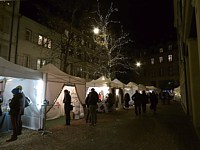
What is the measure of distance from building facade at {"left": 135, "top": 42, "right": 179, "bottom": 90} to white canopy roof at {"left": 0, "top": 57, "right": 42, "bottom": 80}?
50.5 metres

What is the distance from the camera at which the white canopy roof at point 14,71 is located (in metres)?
7.47

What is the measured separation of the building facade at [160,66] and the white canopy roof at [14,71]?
50.5 m

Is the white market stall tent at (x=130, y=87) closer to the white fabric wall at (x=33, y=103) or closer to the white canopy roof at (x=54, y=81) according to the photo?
the white canopy roof at (x=54, y=81)

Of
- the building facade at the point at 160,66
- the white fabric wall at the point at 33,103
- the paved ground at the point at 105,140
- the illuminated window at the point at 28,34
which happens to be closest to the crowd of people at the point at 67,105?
the paved ground at the point at 105,140

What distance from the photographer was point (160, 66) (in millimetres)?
61719

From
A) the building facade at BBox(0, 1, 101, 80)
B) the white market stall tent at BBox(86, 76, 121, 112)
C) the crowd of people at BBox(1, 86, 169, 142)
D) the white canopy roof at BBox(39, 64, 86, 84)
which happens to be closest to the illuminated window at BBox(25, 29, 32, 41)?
the building facade at BBox(0, 1, 101, 80)

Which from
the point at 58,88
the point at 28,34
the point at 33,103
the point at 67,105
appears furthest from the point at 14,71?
the point at 28,34

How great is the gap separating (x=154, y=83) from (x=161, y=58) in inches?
317

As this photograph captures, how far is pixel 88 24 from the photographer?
22.1m

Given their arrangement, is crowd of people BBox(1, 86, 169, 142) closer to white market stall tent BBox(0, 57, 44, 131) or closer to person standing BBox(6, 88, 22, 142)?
person standing BBox(6, 88, 22, 142)

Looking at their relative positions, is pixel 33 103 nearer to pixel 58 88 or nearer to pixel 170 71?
pixel 58 88

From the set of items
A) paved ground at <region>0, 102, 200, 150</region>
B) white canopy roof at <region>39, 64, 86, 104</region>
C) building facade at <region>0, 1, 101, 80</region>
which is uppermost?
building facade at <region>0, 1, 101, 80</region>

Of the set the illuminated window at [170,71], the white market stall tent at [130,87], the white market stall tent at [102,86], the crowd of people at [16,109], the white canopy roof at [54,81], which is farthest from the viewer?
the illuminated window at [170,71]

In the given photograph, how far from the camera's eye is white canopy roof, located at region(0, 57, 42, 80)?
294 inches
